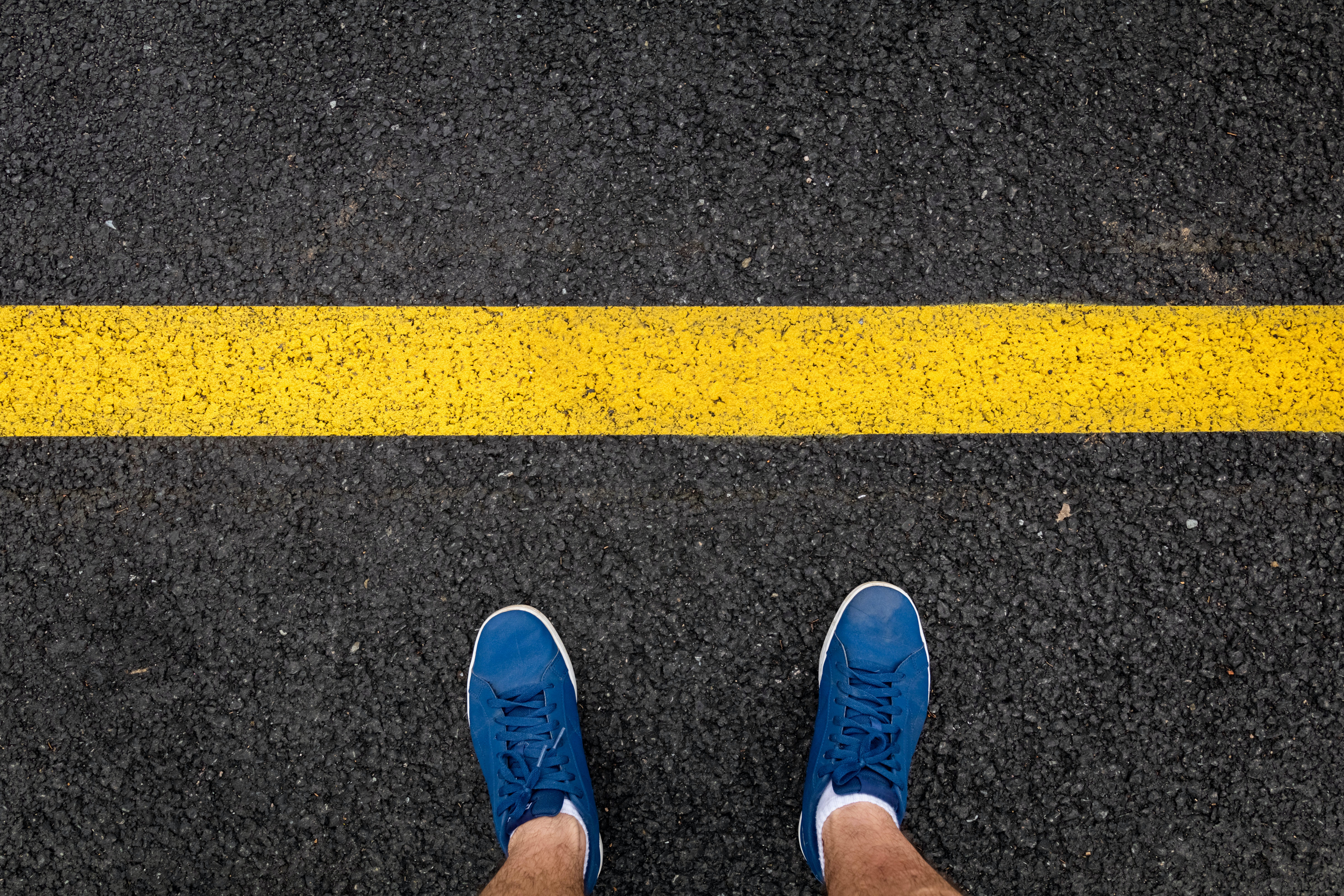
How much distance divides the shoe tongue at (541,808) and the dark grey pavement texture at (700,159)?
1283 millimetres

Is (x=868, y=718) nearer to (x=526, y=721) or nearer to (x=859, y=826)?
(x=859, y=826)

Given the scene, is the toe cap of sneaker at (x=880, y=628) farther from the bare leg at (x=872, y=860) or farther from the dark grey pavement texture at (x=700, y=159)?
the dark grey pavement texture at (x=700, y=159)

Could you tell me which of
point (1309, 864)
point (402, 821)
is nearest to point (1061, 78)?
point (1309, 864)

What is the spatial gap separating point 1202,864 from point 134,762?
2.79 m

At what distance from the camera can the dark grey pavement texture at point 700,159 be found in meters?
1.75

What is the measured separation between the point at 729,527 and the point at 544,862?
921 millimetres

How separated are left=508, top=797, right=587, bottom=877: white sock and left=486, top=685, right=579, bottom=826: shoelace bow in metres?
0.03

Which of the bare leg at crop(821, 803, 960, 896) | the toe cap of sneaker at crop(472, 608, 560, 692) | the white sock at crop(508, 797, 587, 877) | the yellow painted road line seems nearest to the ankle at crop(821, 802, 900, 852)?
the bare leg at crop(821, 803, 960, 896)

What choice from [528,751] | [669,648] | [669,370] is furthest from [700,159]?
[528,751]

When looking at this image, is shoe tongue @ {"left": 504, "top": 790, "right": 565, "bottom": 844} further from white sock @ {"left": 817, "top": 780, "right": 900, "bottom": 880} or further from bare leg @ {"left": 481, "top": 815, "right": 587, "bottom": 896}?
white sock @ {"left": 817, "top": 780, "right": 900, "bottom": 880}

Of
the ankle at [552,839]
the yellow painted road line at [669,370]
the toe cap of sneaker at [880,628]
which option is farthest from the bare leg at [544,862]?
the yellow painted road line at [669,370]

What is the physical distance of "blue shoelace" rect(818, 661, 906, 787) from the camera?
5.69 ft

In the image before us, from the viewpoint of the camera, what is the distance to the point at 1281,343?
5.62 feet

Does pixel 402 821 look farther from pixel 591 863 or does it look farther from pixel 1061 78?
pixel 1061 78
